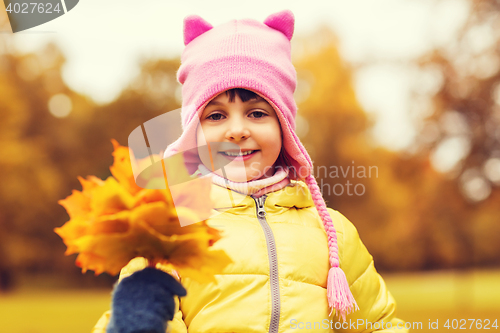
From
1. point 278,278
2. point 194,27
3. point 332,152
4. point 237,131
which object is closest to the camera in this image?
point 278,278

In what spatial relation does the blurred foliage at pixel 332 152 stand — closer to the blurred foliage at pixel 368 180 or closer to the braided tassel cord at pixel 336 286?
the blurred foliage at pixel 368 180

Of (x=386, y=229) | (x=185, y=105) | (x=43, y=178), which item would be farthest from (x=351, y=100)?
(x=185, y=105)

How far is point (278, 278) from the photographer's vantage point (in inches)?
69.4

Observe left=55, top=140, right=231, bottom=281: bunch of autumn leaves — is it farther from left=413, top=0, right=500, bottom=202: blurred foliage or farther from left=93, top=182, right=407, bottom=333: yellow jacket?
left=413, top=0, right=500, bottom=202: blurred foliage

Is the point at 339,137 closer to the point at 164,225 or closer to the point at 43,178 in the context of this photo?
the point at 43,178

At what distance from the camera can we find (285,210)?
1.99m

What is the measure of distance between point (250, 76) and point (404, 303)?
34.2 feet

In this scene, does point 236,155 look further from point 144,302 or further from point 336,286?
point 144,302

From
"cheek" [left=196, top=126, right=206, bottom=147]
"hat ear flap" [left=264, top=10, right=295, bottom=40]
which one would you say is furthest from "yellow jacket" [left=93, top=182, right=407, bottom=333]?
"hat ear flap" [left=264, top=10, right=295, bottom=40]

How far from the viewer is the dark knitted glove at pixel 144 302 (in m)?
1.09

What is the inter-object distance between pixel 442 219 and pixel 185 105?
10.8 metres

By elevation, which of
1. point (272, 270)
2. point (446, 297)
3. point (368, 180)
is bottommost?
point (446, 297)

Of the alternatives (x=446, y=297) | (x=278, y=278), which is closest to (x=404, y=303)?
(x=446, y=297)

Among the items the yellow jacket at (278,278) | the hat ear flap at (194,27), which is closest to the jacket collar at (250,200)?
the yellow jacket at (278,278)
